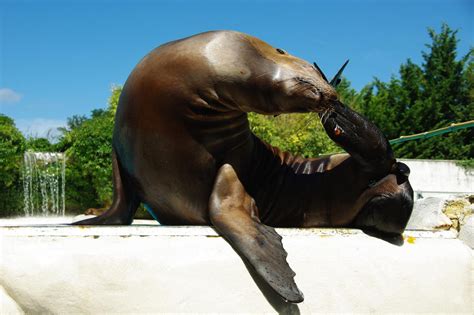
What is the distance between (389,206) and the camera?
10.7 feet

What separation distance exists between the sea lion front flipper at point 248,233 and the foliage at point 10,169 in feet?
44.2

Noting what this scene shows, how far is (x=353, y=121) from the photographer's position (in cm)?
322

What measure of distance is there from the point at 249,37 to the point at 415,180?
16.5 metres

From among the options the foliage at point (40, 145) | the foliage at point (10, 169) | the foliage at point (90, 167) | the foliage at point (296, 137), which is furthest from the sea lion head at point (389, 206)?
the foliage at point (40, 145)

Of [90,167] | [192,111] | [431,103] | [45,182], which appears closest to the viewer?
[192,111]

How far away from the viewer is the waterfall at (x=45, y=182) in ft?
50.5

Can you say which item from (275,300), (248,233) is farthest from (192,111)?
(275,300)

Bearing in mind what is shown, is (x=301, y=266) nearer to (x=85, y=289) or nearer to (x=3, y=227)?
(x=85, y=289)

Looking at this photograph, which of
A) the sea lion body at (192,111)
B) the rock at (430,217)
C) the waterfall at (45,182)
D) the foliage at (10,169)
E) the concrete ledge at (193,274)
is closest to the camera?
the concrete ledge at (193,274)

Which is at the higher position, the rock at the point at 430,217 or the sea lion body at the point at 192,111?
the sea lion body at the point at 192,111

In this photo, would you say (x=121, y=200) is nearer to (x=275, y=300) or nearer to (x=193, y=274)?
(x=193, y=274)

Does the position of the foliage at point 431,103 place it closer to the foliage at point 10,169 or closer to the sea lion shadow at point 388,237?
the foliage at point 10,169

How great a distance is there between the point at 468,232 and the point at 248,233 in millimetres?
1473

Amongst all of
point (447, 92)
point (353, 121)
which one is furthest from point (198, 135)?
point (447, 92)
